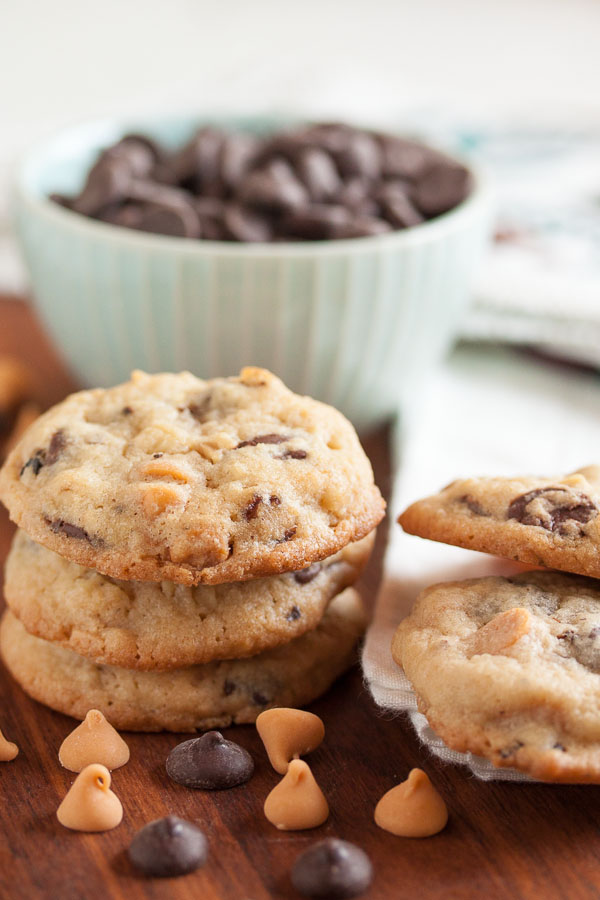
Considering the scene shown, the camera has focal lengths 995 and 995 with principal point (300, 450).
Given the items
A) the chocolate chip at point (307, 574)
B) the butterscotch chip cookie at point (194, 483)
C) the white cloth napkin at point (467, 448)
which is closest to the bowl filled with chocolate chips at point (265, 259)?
the white cloth napkin at point (467, 448)

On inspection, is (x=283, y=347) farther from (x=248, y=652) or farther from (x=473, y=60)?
(x=473, y=60)

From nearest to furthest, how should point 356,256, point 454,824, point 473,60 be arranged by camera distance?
1. point 454,824
2. point 356,256
3. point 473,60

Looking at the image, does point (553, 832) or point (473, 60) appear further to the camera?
point (473, 60)

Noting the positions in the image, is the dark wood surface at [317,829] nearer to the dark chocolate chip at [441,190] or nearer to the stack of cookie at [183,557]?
the stack of cookie at [183,557]

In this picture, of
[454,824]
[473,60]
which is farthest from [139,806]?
[473,60]

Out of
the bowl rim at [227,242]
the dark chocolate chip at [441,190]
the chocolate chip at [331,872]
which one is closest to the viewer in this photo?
the chocolate chip at [331,872]

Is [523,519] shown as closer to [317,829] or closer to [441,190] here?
[317,829]
